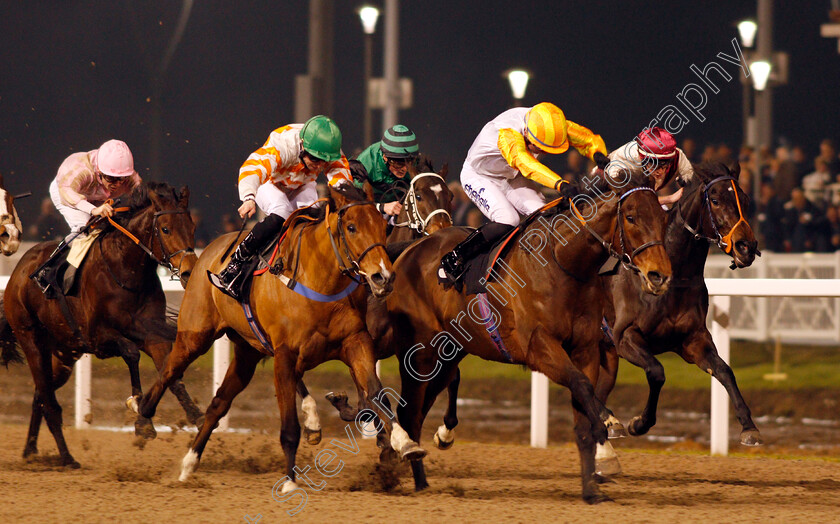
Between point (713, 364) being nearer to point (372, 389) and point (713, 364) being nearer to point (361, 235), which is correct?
point (372, 389)

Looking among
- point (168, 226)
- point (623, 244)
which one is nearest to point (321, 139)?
point (168, 226)

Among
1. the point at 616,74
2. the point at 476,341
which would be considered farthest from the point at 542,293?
the point at 616,74

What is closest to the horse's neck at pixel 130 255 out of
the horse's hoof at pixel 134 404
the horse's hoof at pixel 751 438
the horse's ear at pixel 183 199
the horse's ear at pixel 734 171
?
the horse's ear at pixel 183 199

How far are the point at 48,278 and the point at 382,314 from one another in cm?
202

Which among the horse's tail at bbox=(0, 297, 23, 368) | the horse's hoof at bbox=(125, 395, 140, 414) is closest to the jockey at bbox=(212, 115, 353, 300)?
the horse's hoof at bbox=(125, 395, 140, 414)

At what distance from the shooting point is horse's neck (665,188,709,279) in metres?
5.78

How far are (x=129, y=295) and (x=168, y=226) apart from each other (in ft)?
1.54

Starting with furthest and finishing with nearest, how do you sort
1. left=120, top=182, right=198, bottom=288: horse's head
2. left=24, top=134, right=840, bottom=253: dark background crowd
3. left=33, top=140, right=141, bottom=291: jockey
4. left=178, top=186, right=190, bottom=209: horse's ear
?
left=24, top=134, right=840, bottom=253: dark background crowd
left=33, top=140, right=141, bottom=291: jockey
left=178, top=186, right=190, bottom=209: horse's ear
left=120, top=182, right=198, bottom=288: horse's head

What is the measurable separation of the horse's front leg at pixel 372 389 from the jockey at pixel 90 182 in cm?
213

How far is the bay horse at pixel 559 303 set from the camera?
184 inches

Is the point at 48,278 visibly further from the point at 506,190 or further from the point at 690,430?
the point at 690,430

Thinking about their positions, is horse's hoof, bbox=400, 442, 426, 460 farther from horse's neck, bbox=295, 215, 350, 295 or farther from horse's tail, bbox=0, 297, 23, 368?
horse's tail, bbox=0, 297, 23, 368

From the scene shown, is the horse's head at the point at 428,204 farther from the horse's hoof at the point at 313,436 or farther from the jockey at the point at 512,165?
the horse's hoof at the point at 313,436

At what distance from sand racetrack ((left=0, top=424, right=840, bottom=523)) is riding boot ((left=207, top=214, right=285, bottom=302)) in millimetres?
931
